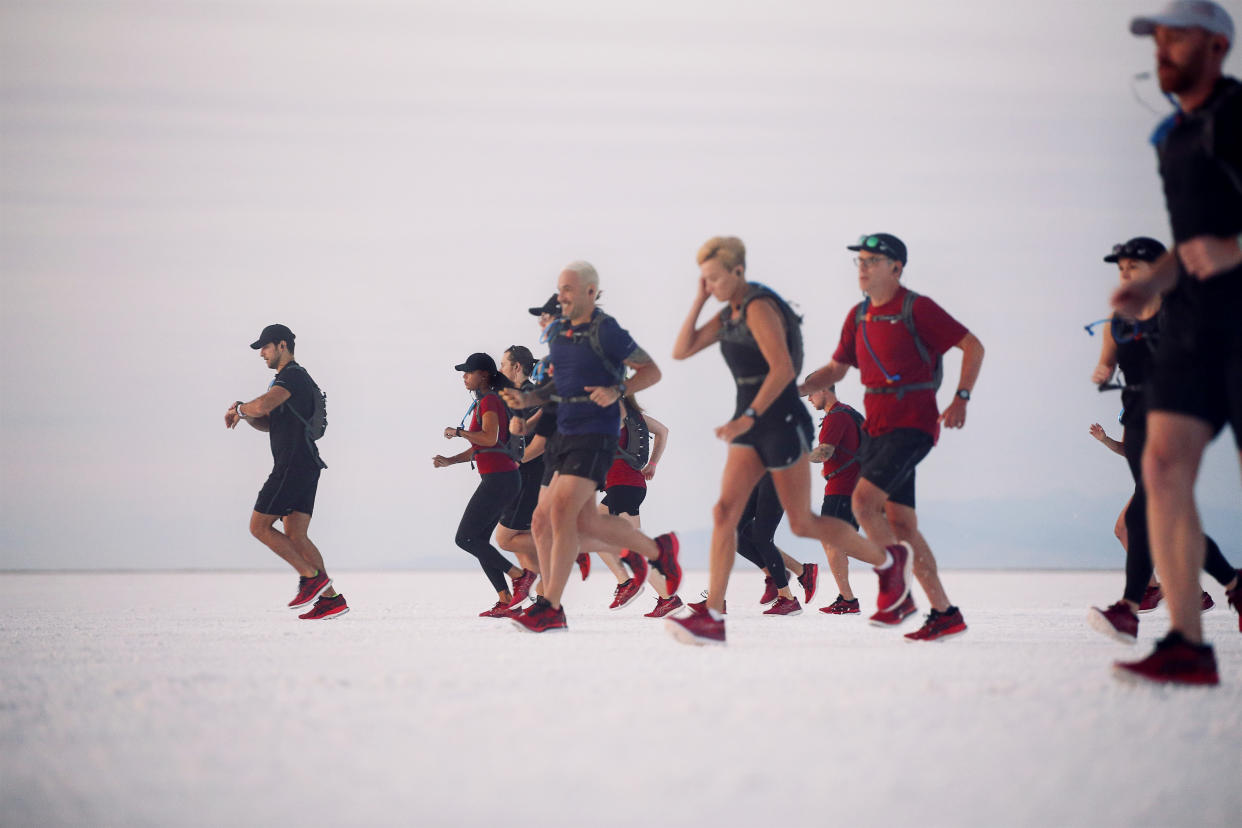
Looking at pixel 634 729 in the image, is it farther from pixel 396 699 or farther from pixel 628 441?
pixel 628 441

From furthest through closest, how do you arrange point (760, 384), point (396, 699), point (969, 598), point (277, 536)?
point (969, 598)
point (277, 536)
point (760, 384)
point (396, 699)

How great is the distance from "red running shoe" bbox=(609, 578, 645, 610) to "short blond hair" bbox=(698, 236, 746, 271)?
10.1 feet

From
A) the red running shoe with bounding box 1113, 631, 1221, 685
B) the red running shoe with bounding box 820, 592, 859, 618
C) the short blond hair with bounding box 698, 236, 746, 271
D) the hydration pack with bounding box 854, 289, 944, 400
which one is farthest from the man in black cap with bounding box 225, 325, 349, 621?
the red running shoe with bounding box 1113, 631, 1221, 685

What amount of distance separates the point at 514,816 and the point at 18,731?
181 cm

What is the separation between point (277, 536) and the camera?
9273mm

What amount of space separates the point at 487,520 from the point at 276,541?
1665 mm

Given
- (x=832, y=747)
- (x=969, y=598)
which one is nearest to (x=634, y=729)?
(x=832, y=747)

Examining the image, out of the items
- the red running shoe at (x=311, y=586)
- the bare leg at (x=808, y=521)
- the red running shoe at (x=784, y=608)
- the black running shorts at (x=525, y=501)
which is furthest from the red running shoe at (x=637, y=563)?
the red running shoe at (x=311, y=586)

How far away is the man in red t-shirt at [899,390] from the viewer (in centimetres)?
639

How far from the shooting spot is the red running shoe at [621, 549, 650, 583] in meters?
8.30

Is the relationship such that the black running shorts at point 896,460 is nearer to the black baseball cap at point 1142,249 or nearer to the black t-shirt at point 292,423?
the black baseball cap at point 1142,249

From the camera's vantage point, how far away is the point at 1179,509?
3922 millimetres

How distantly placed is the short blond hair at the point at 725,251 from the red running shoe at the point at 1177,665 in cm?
305

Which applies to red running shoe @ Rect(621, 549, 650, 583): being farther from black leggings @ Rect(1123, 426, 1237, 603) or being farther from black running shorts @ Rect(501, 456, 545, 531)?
black leggings @ Rect(1123, 426, 1237, 603)
